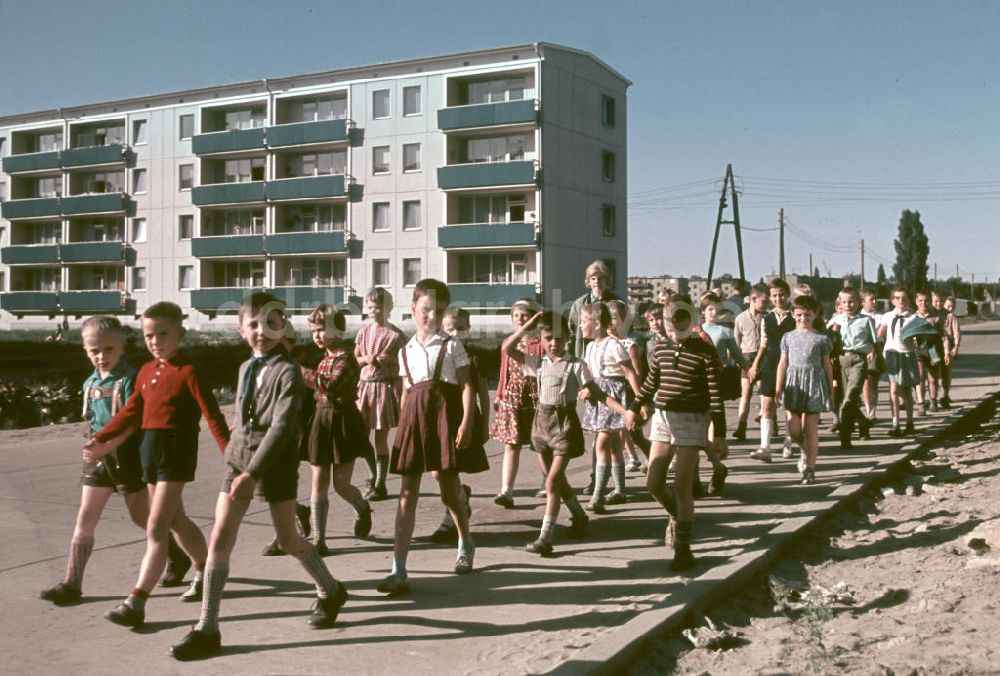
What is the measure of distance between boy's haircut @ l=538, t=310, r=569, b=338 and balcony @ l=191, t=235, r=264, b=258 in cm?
4837

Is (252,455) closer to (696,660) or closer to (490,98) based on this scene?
(696,660)

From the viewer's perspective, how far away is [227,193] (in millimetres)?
53875

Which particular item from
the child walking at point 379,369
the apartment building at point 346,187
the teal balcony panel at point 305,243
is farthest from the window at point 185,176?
the child walking at point 379,369

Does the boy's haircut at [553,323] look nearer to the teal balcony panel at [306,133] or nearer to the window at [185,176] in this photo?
the teal balcony panel at [306,133]

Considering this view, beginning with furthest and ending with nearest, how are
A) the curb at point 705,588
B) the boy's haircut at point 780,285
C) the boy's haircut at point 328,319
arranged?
the boy's haircut at point 780,285, the boy's haircut at point 328,319, the curb at point 705,588

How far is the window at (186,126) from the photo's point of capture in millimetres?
56000

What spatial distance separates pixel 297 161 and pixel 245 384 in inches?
1986

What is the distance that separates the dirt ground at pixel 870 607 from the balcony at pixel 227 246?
48.5 m

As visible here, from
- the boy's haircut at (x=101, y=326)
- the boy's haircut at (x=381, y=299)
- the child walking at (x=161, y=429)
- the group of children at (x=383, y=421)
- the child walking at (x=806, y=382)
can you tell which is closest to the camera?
the group of children at (x=383, y=421)

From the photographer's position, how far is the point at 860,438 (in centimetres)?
1252

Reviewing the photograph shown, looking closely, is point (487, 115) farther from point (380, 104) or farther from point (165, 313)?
point (165, 313)

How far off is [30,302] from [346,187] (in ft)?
86.0

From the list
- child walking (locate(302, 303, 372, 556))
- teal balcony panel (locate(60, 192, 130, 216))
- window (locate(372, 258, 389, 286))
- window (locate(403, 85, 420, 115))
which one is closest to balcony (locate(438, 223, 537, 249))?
window (locate(372, 258, 389, 286))

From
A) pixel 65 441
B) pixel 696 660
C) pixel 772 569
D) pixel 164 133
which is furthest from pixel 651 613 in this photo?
pixel 164 133
